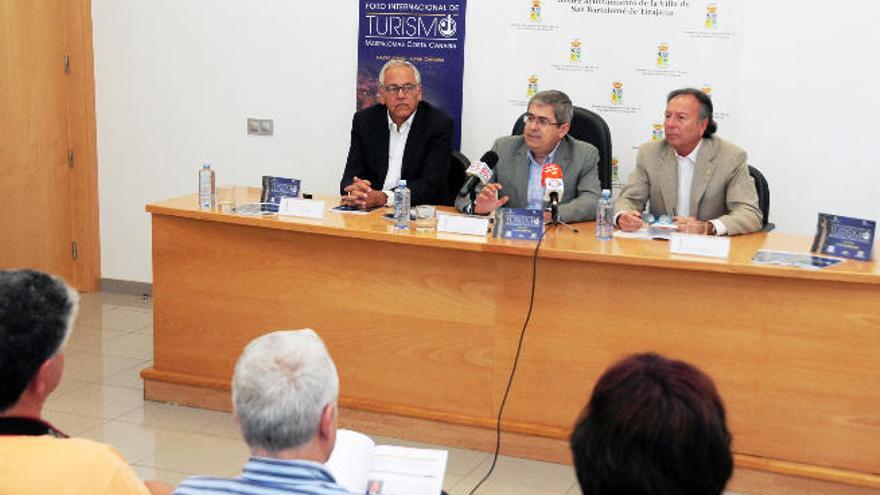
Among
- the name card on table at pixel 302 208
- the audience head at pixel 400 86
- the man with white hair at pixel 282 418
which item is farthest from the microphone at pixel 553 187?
the man with white hair at pixel 282 418

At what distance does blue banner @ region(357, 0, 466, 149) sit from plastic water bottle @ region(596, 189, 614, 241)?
1.67 m

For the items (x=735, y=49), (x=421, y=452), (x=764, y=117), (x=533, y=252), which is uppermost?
(x=735, y=49)

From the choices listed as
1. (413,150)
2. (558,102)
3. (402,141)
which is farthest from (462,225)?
(402,141)

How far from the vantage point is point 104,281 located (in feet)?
20.7

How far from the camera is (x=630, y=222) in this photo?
4016 mm

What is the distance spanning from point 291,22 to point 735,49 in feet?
7.46

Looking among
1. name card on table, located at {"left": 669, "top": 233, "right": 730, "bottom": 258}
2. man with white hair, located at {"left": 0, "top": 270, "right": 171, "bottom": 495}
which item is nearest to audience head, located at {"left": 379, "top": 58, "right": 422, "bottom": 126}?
name card on table, located at {"left": 669, "top": 233, "right": 730, "bottom": 258}

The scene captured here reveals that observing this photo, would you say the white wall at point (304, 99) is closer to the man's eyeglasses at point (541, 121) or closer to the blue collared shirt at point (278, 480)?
the man's eyeglasses at point (541, 121)

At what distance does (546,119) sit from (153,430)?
1.99 metres

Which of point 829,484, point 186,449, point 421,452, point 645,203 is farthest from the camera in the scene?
Answer: point 645,203

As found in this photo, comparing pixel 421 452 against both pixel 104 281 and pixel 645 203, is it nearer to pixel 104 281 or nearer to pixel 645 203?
pixel 645 203

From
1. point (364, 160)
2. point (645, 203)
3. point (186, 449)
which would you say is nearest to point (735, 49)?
point (645, 203)

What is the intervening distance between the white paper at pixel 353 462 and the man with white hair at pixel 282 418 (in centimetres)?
58

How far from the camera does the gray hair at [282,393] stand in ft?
5.75
